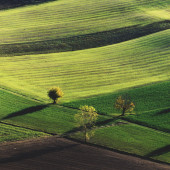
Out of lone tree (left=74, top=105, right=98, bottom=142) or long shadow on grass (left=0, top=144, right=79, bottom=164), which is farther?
lone tree (left=74, top=105, right=98, bottom=142)

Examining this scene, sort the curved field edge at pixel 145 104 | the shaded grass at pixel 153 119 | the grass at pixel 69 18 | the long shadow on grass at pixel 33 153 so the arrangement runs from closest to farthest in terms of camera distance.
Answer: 1. the long shadow on grass at pixel 33 153
2. the shaded grass at pixel 153 119
3. the curved field edge at pixel 145 104
4. the grass at pixel 69 18

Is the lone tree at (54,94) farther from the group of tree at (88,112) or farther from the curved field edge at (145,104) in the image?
the curved field edge at (145,104)

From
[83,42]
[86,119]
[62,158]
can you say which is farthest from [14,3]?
[62,158]

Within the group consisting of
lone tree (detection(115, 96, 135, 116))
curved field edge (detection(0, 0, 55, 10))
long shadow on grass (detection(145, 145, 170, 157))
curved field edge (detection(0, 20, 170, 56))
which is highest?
curved field edge (detection(0, 0, 55, 10))

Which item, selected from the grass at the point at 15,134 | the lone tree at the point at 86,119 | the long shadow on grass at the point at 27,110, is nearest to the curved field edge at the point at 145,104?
the long shadow on grass at the point at 27,110

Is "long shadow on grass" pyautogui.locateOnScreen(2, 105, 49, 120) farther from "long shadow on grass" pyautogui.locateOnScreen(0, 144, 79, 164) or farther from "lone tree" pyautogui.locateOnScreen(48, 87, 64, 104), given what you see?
"long shadow on grass" pyautogui.locateOnScreen(0, 144, 79, 164)

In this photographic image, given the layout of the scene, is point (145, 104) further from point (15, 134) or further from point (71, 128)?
point (15, 134)

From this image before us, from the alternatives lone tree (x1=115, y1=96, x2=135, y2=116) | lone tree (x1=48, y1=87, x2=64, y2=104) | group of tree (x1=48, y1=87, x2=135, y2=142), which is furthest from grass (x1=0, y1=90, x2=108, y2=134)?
lone tree (x1=115, y1=96, x2=135, y2=116)
